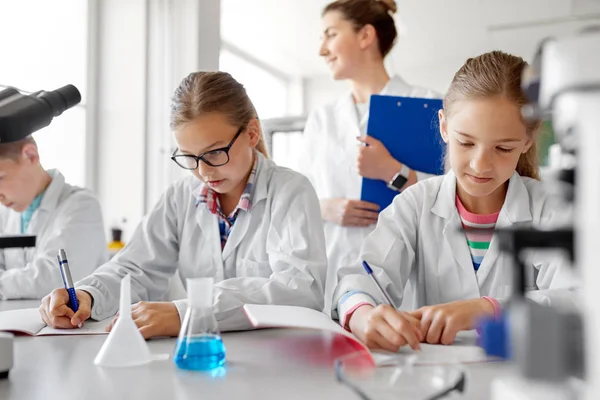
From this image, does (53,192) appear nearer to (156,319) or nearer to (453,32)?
(156,319)

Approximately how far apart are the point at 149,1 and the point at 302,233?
2039 mm

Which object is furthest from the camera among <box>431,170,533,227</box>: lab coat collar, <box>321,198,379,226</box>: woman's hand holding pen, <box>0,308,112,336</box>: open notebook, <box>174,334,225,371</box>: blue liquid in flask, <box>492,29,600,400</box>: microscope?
<box>321,198,379,226</box>: woman's hand holding pen

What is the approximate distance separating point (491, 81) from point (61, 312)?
37.6 inches

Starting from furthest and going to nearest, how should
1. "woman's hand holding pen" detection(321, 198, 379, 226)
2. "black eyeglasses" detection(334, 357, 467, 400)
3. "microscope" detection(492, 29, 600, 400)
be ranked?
"woman's hand holding pen" detection(321, 198, 379, 226)
"black eyeglasses" detection(334, 357, 467, 400)
"microscope" detection(492, 29, 600, 400)

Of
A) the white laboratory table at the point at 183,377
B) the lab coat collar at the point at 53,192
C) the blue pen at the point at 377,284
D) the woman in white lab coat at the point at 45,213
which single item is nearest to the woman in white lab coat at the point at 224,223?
the blue pen at the point at 377,284

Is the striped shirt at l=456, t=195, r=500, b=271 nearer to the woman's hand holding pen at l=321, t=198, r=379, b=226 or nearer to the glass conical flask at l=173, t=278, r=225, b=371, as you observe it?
the woman's hand holding pen at l=321, t=198, r=379, b=226

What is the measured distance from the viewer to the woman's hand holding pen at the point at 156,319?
3.30ft

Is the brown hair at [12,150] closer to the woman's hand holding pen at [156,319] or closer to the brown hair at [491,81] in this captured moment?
the woman's hand holding pen at [156,319]

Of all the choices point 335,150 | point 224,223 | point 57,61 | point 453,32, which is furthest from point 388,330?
point 453,32

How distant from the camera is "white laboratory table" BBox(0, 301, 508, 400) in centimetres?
69

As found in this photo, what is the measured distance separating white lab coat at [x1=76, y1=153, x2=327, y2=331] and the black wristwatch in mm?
369

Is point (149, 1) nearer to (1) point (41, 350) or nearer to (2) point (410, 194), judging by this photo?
(2) point (410, 194)

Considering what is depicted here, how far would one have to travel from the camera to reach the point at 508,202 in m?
1.29

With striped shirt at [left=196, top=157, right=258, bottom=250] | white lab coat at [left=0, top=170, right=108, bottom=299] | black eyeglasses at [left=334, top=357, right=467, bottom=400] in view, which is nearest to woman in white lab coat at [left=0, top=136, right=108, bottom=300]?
white lab coat at [left=0, top=170, right=108, bottom=299]
